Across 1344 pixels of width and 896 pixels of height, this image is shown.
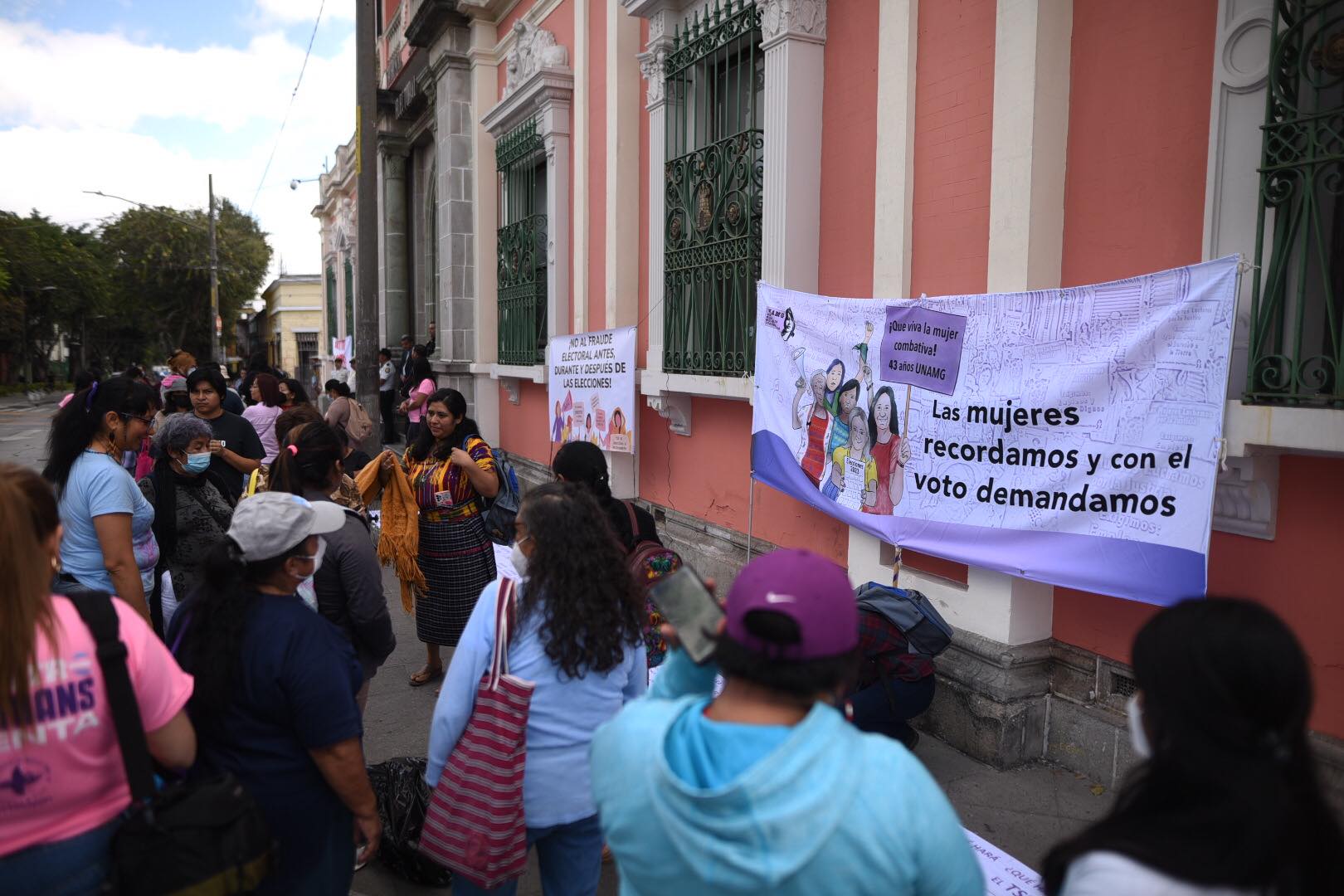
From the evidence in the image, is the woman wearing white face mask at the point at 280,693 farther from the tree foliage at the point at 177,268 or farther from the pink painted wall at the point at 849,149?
the tree foliage at the point at 177,268

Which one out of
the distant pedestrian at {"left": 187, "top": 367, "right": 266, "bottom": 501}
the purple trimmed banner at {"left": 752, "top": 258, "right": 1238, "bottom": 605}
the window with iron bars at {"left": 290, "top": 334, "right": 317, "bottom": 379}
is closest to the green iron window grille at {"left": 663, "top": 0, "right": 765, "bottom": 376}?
the purple trimmed banner at {"left": 752, "top": 258, "right": 1238, "bottom": 605}

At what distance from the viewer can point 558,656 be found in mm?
2469

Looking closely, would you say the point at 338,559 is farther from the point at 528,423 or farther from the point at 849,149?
the point at 528,423

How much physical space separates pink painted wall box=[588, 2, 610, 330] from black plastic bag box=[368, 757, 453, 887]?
18.2 feet

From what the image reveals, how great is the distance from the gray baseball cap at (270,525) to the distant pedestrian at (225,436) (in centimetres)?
284

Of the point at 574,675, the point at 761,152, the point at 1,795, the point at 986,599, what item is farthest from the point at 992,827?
the point at 761,152

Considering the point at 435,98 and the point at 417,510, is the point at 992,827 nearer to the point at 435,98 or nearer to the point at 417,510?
the point at 417,510

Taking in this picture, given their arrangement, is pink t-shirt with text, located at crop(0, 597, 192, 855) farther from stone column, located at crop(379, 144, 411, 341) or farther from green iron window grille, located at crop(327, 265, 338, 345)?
green iron window grille, located at crop(327, 265, 338, 345)

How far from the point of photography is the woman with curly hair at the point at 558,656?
8.16 ft

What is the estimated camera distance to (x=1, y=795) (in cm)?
184

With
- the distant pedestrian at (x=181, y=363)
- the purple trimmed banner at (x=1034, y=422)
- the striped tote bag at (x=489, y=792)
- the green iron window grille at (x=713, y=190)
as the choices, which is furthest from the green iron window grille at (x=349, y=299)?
Result: the striped tote bag at (x=489, y=792)

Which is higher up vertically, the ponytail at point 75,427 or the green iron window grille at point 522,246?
the green iron window grille at point 522,246

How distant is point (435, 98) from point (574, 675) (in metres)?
12.5

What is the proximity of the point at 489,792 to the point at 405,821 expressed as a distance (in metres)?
1.33
